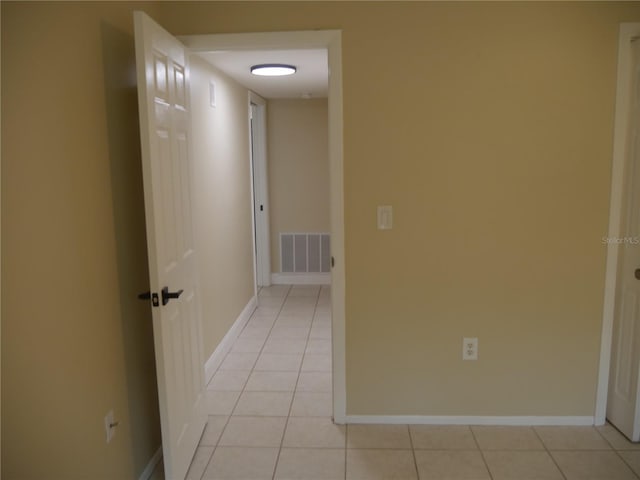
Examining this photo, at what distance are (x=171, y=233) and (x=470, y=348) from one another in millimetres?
1636

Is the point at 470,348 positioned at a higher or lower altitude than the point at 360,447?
higher

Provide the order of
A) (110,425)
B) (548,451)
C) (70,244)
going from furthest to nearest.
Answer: (548,451)
(110,425)
(70,244)

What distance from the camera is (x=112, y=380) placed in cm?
193

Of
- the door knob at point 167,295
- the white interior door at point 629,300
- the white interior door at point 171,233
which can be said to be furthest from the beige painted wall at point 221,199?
the white interior door at point 629,300

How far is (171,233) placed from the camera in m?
2.11

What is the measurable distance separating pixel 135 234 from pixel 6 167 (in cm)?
83

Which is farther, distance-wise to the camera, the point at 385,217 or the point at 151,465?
the point at 385,217

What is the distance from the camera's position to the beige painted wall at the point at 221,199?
10.5ft

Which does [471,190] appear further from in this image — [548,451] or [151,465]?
[151,465]

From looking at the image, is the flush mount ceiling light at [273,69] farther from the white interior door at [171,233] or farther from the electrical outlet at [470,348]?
the electrical outlet at [470,348]

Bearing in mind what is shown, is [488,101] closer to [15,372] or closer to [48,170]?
[48,170]

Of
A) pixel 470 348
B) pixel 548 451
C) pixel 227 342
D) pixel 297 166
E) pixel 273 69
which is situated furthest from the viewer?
pixel 297 166

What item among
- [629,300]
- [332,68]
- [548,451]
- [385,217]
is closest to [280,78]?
[332,68]

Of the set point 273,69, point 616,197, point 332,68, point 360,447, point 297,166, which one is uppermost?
point 273,69
